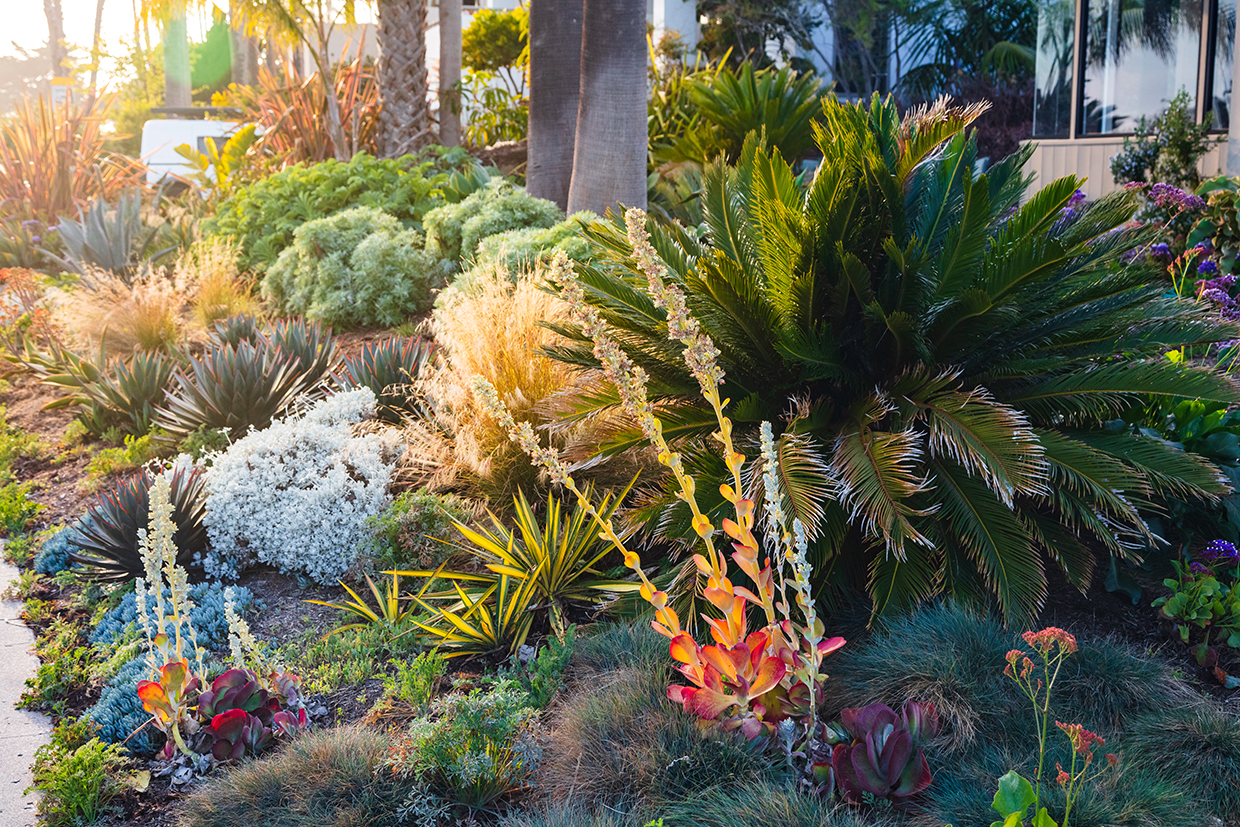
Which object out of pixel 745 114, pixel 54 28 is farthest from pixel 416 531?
pixel 54 28

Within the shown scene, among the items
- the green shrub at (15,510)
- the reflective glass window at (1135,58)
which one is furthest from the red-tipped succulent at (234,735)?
the reflective glass window at (1135,58)

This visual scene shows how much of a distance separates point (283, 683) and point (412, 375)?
2.76 meters

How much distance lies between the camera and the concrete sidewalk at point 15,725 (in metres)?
2.85

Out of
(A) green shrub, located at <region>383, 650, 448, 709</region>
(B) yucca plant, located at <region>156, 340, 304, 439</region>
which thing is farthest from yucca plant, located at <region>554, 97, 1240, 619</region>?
(B) yucca plant, located at <region>156, 340, 304, 439</region>

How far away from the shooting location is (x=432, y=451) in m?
4.59

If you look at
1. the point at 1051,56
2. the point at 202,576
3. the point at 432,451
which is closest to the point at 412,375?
the point at 432,451

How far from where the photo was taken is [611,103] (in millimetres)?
7676

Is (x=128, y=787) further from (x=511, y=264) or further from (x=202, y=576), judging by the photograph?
(x=511, y=264)

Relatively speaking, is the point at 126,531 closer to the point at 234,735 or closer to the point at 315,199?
the point at 234,735

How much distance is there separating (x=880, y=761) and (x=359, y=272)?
633 centimetres

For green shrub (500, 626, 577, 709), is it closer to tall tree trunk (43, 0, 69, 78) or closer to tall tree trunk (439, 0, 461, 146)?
tall tree trunk (439, 0, 461, 146)

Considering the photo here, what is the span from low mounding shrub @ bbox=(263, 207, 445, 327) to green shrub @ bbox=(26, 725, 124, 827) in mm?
4934

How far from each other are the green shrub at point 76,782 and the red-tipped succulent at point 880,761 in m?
2.18

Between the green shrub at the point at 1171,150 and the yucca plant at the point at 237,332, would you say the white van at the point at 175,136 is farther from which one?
the green shrub at the point at 1171,150
